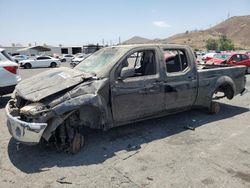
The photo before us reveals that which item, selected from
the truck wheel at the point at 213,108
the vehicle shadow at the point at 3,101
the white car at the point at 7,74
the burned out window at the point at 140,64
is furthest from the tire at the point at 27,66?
the truck wheel at the point at 213,108

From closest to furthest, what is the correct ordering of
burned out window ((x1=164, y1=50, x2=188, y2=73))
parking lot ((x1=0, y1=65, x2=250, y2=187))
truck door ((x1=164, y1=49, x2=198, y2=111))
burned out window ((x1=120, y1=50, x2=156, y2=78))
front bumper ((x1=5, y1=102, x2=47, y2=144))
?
parking lot ((x1=0, y1=65, x2=250, y2=187)) → front bumper ((x1=5, y1=102, x2=47, y2=144)) → burned out window ((x1=120, y1=50, x2=156, y2=78)) → truck door ((x1=164, y1=49, x2=198, y2=111)) → burned out window ((x1=164, y1=50, x2=188, y2=73))

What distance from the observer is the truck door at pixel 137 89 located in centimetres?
493

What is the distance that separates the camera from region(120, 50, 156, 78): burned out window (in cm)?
506

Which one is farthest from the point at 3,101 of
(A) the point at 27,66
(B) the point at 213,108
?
(A) the point at 27,66

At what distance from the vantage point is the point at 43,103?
4230 millimetres

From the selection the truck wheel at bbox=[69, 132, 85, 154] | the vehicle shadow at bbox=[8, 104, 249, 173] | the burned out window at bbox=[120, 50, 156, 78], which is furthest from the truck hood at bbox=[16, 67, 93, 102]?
the vehicle shadow at bbox=[8, 104, 249, 173]

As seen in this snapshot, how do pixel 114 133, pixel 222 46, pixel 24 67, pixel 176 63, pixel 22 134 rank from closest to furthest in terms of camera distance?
1. pixel 22 134
2. pixel 114 133
3. pixel 176 63
4. pixel 24 67
5. pixel 222 46

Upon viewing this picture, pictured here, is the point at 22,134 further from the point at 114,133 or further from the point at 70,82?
the point at 114,133

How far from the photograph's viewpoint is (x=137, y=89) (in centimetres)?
513

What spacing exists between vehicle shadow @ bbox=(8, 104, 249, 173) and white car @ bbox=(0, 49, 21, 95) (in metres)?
2.99

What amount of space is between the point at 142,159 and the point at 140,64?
2357 mm

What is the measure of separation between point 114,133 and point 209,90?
103 inches

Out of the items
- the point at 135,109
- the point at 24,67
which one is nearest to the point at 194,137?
the point at 135,109

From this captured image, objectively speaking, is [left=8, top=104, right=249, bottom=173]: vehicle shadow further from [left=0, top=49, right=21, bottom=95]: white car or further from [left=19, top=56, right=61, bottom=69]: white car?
[left=19, top=56, right=61, bottom=69]: white car
